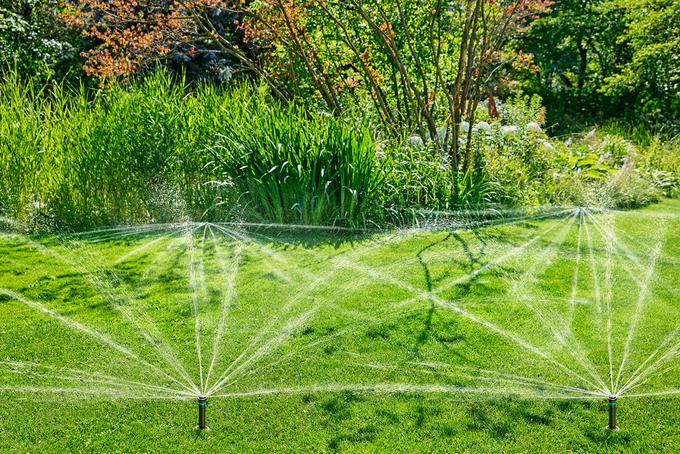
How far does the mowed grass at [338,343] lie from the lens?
11.4 feet

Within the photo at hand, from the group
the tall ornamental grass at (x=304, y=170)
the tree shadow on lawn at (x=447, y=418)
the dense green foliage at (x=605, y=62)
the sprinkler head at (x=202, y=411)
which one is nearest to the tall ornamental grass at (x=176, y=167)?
the tall ornamental grass at (x=304, y=170)

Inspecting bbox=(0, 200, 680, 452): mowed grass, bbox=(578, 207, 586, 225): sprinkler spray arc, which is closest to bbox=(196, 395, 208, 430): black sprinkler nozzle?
bbox=(0, 200, 680, 452): mowed grass

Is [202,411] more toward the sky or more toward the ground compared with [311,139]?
more toward the ground

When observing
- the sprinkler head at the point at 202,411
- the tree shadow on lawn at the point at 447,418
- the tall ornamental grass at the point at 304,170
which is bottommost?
the tree shadow on lawn at the point at 447,418

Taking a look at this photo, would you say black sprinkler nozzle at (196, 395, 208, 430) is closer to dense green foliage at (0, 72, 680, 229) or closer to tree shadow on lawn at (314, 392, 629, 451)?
tree shadow on lawn at (314, 392, 629, 451)

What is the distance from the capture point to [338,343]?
14.4 ft

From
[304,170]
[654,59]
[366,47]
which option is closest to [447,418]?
[304,170]

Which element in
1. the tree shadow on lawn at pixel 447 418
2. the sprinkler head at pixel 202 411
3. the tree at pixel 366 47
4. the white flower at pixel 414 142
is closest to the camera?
the sprinkler head at pixel 202 411

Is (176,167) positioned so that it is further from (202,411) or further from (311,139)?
(202,411)

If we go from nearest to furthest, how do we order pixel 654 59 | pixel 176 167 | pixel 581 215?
1. pixel 176 167
2. pixel 581 215
3. pixel 654 59

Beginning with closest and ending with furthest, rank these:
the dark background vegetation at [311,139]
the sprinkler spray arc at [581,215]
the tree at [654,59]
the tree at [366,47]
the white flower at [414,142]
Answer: the dark background vegetation at [311,139]
the sprinkler spray arc at [581,215]
the white flower at [414,142]
the tree at [366,47]
the tree at [654,59]

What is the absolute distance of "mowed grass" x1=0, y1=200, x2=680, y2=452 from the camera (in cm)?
348

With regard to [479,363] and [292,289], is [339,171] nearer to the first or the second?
[292,289]

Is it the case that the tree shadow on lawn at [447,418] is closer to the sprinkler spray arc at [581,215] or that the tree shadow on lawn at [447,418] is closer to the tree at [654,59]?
the sprinkler spray arc at [581,215]
